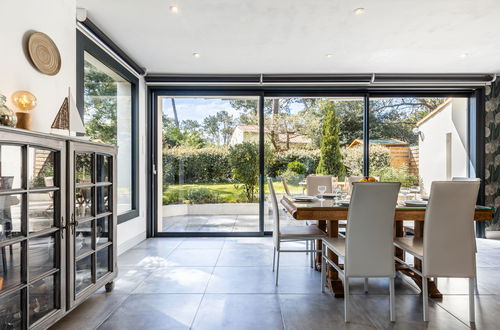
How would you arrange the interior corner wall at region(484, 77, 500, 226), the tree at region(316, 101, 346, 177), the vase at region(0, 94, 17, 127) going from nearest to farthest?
the vase at region(0, 94, 17, 127) → the interior corner wall at region(484, 77, 500, 226) → the tree at region(316, 101, 346, 177)

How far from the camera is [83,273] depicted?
2348 mm

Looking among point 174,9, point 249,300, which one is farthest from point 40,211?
point 174,9

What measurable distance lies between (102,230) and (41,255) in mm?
738

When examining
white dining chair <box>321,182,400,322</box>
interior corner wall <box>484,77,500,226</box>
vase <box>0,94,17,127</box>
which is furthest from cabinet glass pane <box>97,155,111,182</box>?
interior corner wall <box>484,77,500,226</box>

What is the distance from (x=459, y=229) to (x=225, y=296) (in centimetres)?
191

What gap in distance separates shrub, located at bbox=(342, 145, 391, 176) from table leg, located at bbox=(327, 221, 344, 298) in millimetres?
2337

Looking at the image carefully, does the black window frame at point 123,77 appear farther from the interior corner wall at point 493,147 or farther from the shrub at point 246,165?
the interior corner wall at point 493,147

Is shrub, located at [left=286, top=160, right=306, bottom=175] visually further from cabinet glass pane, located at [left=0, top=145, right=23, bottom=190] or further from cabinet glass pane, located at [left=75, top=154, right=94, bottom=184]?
cabinet glass pane, located at [left=0, top=145, right=23, bottom=190]

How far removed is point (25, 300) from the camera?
1729mm

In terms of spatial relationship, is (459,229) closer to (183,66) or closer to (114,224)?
(114,224)

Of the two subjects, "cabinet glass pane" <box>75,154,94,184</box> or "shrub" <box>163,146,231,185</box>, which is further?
"shrub" <box>163,146,231,185</box>

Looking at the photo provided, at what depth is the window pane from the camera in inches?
134

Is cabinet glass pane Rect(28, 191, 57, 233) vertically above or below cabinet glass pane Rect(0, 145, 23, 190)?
below

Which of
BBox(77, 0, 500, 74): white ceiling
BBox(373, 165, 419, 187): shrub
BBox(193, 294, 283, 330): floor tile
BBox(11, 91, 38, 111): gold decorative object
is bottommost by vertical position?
BBox(193, 294, 283, 330): floor tile
